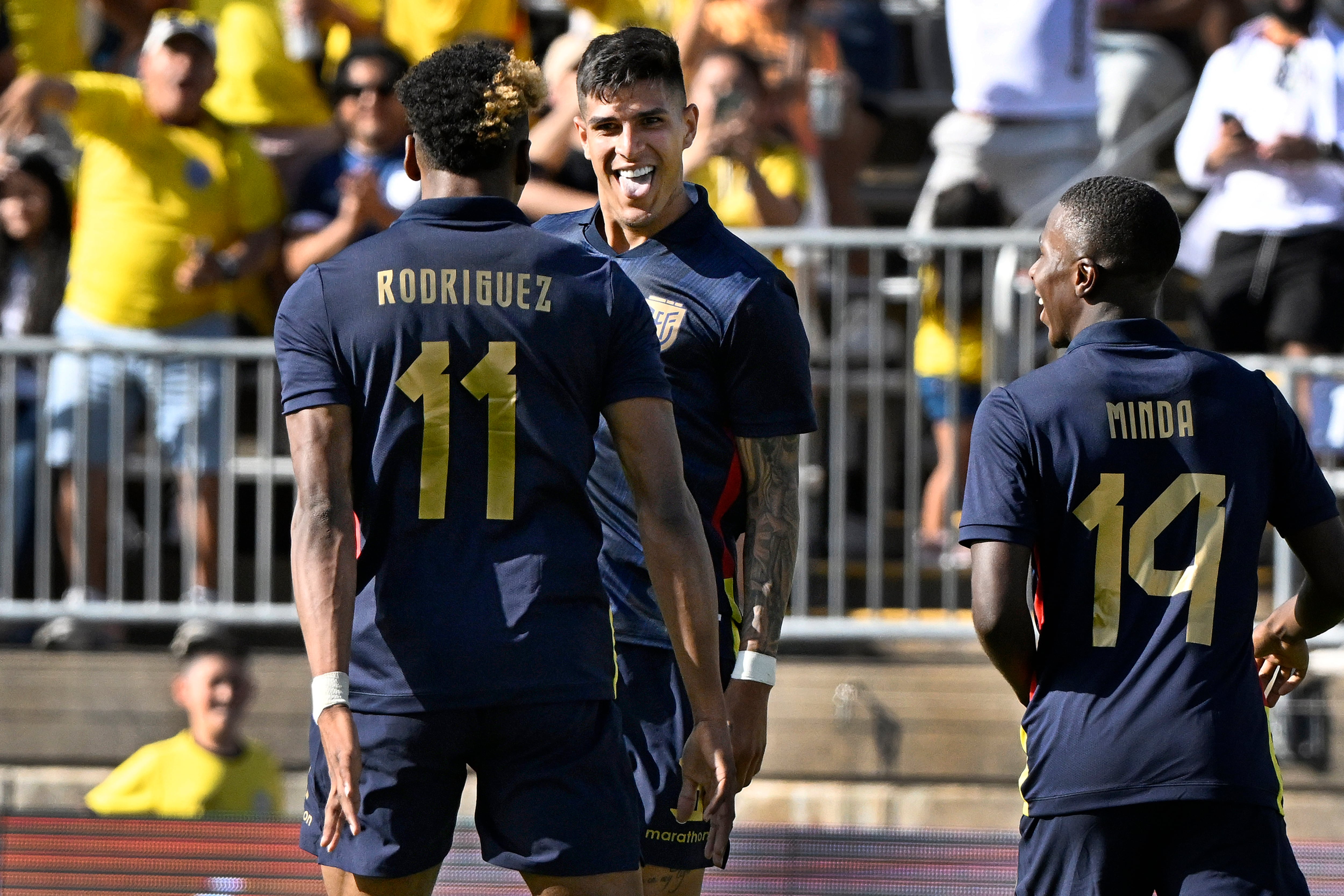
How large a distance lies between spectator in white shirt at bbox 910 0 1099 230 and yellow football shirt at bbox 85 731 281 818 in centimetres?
358

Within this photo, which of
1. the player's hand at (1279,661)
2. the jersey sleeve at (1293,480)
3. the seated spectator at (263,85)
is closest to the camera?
the jersey sleeve at (1293,480)

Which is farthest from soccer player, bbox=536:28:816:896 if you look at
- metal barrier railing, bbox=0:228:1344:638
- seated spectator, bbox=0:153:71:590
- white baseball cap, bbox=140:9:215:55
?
seated spectator, bbox=0:153:71:590

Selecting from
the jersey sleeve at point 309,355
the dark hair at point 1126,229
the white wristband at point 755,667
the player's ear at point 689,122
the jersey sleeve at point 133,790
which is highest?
the player's ear at point 689,122

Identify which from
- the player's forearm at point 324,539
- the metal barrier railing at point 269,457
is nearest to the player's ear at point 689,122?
the player's forearm at point 324,539

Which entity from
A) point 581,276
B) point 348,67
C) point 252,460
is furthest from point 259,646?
point 581,276

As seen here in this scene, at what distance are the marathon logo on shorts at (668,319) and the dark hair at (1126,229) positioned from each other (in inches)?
31.0

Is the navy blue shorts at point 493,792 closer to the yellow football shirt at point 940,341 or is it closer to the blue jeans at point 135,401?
the blue jeans at point 135,401

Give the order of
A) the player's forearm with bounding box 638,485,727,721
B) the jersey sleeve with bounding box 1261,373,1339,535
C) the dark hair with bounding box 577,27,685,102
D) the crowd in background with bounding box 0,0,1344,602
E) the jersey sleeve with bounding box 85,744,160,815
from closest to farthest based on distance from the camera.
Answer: the player's forearm with bounding box 638,485,727,721 < the jersey sleeve with bounding box 1261,373,1339,535 < the dark hair with bounding box 577,27,685,102 < the jersey sleeve with bounding box 85,744,160,815 < the crowd in background with bounding box 0,0,1344,602

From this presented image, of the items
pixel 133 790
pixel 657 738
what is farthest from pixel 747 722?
pixel 133 790

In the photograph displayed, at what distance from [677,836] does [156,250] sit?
4.52 meters

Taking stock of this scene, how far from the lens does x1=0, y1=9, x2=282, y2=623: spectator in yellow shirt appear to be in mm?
7223

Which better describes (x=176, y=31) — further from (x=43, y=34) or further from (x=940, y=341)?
(x=940, y=341)

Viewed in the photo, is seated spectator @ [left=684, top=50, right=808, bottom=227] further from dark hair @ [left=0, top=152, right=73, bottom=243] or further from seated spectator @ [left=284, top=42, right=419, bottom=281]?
dark hair @ [left=0, top=152, right=73, bottom=243]

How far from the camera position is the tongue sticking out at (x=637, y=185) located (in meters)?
3.69
